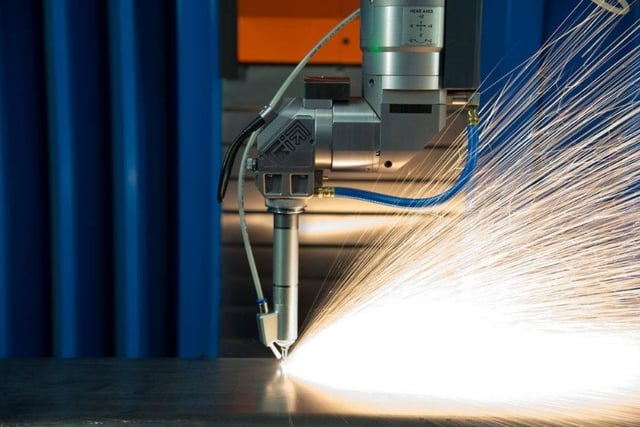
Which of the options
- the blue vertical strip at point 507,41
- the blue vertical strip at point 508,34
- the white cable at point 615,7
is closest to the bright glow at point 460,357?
the blue vertical strip at point 507,41

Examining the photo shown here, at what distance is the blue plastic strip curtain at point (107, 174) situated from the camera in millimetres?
1968

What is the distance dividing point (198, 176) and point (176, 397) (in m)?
0.70

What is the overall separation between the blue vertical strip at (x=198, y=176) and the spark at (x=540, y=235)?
34 centimetres

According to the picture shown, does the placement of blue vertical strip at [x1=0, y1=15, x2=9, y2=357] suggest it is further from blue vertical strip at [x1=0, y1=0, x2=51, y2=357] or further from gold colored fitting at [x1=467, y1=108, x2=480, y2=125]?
gold colored fitting at [x1=467, y1=108, x2=480, y2=125]

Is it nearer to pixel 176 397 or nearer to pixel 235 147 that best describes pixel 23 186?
pixel 235 147

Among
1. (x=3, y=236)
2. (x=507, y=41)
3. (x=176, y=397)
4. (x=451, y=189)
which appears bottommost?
(x=176, y=397)

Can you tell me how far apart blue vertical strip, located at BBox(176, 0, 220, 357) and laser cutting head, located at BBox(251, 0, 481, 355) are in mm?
445

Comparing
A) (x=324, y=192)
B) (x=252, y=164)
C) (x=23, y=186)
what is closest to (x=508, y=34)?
(x=324, y=192)

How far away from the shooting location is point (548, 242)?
1.94 metres

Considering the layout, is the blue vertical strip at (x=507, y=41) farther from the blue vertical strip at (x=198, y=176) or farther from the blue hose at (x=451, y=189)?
the blue vertical strip at (x=198, y=176)

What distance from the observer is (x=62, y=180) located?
6.59 feet

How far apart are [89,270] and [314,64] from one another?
34.0 inches

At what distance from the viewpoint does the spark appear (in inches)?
70.6

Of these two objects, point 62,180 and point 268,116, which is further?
point 62,180
